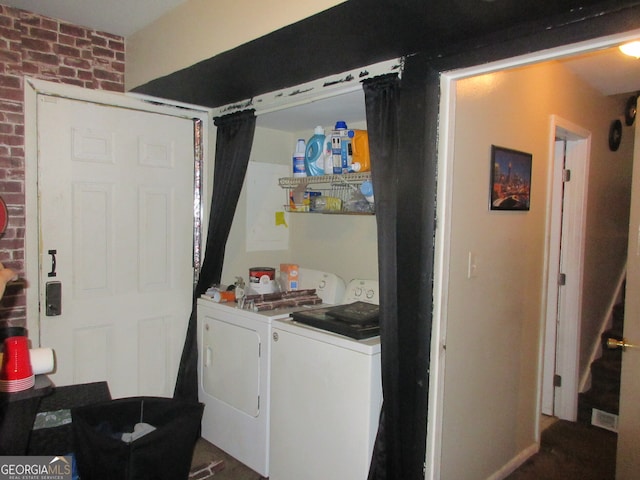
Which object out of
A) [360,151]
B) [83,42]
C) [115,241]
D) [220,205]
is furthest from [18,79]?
[360,151]

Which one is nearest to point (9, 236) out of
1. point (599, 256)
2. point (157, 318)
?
point (157, 318)

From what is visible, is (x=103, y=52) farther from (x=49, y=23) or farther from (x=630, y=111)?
(x=630, y=111)

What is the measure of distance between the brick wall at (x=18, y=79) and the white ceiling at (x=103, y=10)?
0.07 m

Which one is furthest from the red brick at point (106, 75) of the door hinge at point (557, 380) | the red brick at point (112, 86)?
the door hinge at point (557, 380)

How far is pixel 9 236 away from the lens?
228 cm

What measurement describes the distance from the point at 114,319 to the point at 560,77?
3058 mm

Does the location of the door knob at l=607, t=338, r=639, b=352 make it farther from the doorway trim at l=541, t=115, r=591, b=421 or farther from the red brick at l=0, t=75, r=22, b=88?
the red brick at l=0, t=75, r=22, b=88

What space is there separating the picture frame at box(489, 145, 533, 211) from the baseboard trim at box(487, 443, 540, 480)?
1432 millimetres

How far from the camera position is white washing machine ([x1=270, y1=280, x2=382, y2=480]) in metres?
1.93

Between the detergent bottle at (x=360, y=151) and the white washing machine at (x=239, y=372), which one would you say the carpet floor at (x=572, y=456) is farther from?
the detergent bottle at (x=360, y=151)

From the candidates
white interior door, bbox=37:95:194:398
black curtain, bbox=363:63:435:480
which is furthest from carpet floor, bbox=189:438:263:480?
black curtain, bbox=363:63:435:480

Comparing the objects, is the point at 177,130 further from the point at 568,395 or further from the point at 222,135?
the point at 568,395

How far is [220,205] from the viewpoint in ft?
9.05

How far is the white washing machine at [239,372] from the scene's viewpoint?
2396 mm
